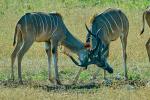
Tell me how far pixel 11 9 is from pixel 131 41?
8880mm

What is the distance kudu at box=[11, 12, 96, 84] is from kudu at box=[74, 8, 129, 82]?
0.32m

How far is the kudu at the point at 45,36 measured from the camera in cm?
1246

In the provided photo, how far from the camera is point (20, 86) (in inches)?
458

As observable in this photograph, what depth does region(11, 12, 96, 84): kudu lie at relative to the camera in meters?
12.5

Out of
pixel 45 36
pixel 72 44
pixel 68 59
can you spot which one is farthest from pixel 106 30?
pixel 68 59

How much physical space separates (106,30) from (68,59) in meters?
3.03

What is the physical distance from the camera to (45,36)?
13.0 meters

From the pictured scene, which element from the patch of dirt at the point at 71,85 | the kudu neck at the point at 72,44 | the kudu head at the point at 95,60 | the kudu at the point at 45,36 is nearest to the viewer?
the patch of dirt at the point at 71,85

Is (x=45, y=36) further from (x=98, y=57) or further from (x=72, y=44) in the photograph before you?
(x=98, y=57)

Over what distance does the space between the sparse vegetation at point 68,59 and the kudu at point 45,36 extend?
0.57m

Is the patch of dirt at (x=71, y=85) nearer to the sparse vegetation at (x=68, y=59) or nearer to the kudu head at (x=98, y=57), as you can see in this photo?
the sparse vegetation at (x=68, y=59)

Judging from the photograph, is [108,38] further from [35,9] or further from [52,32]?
[35,9]

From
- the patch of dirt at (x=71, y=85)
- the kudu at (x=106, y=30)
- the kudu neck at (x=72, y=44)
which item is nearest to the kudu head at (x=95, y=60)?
the kudu at (x=106, y=30)

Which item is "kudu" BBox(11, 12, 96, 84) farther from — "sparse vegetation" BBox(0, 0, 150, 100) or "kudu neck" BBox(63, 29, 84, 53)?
"sparse vegetation" BBox(0, 0, 150, 100)
